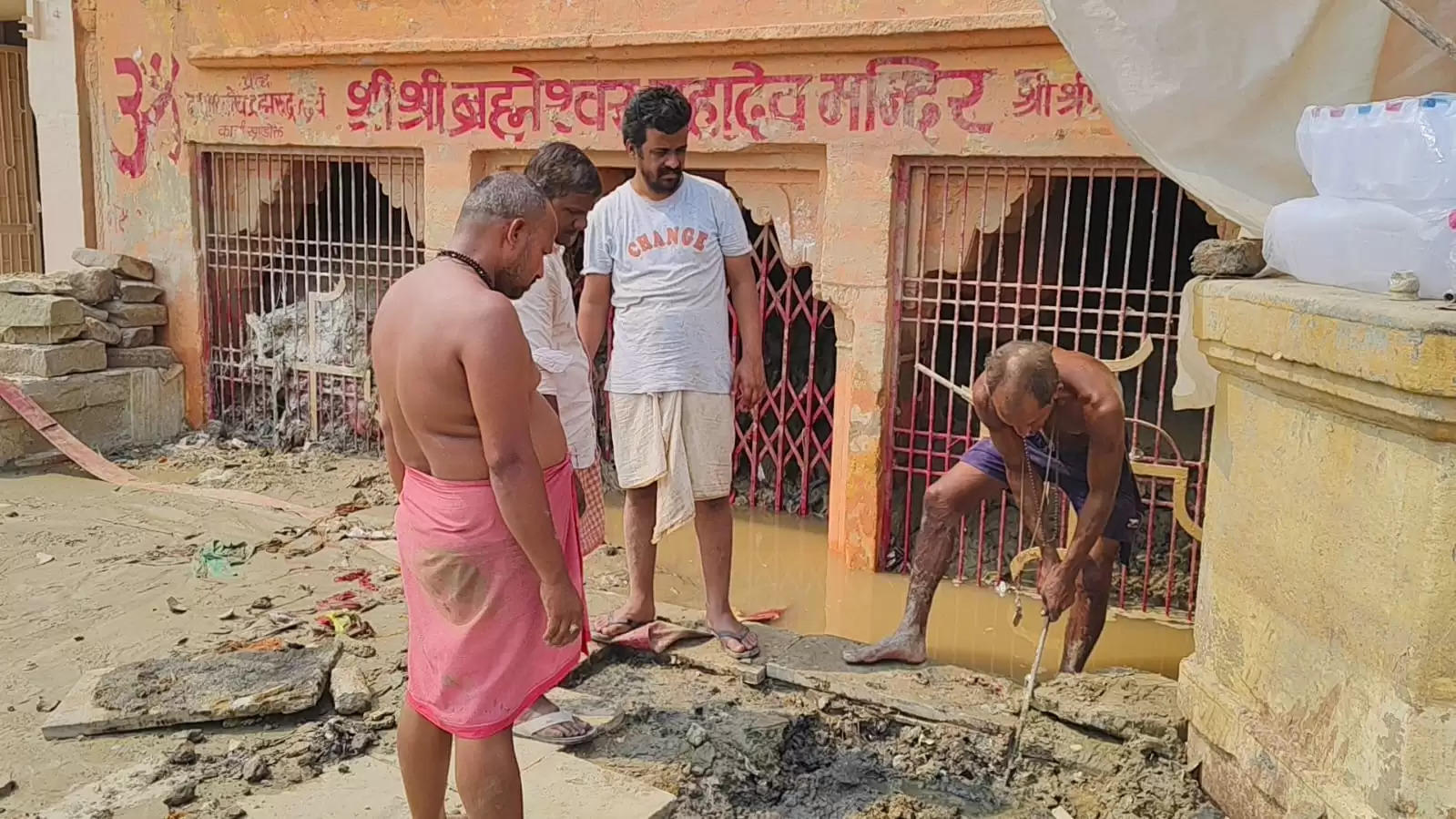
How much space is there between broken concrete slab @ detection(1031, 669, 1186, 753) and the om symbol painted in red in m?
7.27

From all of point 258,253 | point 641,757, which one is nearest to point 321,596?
point 641,757

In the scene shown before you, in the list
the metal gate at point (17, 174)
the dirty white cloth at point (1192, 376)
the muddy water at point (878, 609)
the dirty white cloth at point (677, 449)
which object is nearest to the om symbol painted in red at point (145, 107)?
the metal gate at point (17, 174)

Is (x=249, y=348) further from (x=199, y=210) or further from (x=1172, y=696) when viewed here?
(x=1172, y=696)

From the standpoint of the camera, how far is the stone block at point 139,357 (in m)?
8.36

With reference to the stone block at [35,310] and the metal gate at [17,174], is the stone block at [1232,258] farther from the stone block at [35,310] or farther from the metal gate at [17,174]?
the metal gate at [17,174]

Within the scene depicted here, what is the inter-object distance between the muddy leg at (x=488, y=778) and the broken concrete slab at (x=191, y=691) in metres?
1.39

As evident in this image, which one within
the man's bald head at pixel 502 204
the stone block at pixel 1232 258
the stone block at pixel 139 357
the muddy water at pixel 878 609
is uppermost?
the man's bald head at pixel 502 204

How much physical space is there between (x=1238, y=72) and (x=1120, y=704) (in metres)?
1.92

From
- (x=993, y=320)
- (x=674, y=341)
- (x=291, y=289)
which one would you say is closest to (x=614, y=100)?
(x=993, y=320)

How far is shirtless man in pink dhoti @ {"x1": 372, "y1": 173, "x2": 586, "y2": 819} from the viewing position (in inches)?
97.4

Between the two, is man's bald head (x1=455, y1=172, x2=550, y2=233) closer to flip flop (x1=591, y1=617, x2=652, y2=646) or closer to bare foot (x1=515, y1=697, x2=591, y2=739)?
bare foot (x1=515, y1=697, x2=591, y2=739)

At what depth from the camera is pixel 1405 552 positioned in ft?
7.79

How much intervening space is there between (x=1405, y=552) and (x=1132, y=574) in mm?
3589

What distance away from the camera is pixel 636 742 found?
3.64 m
